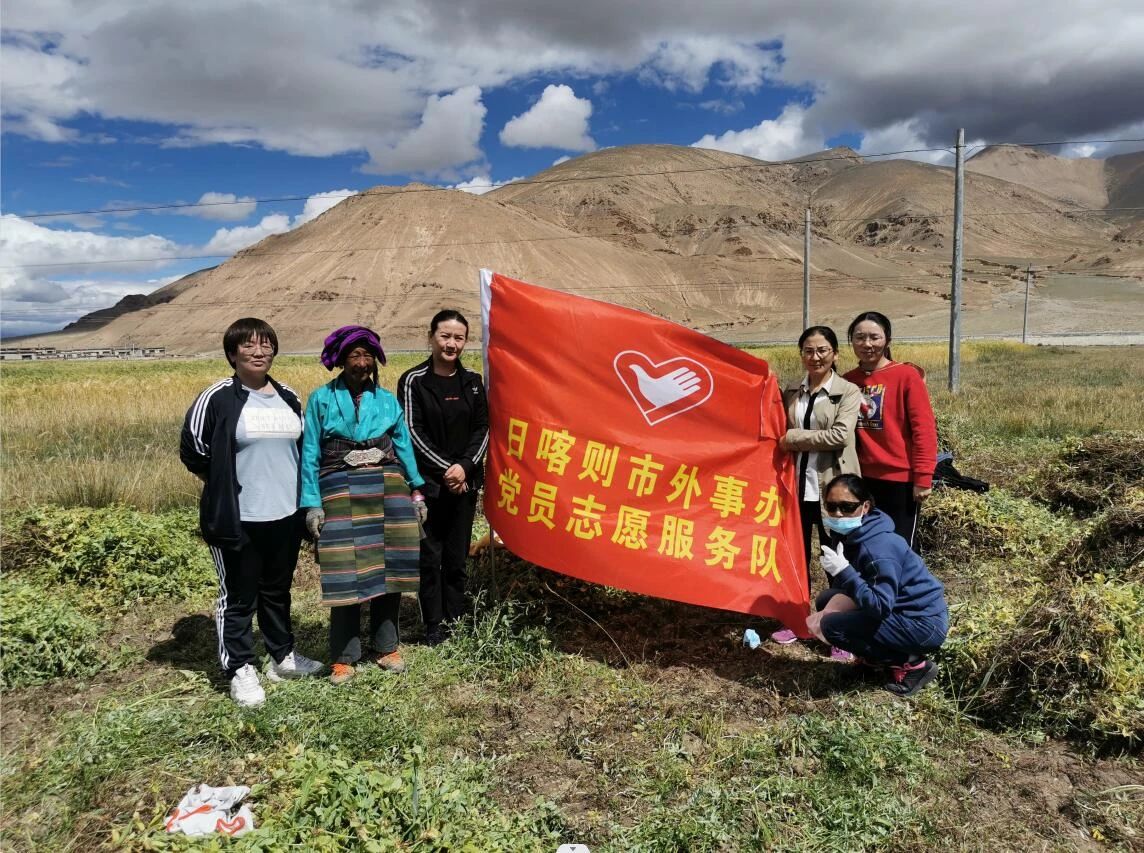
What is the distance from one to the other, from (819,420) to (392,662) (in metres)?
2.98

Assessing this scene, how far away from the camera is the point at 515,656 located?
14.0 ft

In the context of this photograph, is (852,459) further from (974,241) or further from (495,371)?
(974,241)

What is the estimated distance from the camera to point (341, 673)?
4.07 meters

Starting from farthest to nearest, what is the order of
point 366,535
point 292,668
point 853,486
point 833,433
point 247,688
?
point 292,668, point 833,433, point 366,535, point 247,688, point 853,486

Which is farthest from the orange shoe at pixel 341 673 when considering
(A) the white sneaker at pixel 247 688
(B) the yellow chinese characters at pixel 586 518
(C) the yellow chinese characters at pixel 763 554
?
(C) the yellow chinese characters at pixel 763 554

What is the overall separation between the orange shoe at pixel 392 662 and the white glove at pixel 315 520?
35.3 inches

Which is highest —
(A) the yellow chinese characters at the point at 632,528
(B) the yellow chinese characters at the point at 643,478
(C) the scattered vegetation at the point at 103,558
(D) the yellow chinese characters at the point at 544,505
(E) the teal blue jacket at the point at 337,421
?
(E) the teal blue jacket at the point at 337,421

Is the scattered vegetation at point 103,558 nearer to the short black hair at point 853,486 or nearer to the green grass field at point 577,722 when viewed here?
the green grass field at point 577,722

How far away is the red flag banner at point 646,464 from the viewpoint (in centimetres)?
435

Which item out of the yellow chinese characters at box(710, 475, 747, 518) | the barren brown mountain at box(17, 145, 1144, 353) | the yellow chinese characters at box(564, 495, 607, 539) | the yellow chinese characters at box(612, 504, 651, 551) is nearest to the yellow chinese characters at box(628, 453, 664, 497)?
the yellow chinese characters at box(612, 504, 651, 551)

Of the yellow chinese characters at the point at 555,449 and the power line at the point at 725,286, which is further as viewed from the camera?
the power line at the point at 725,286

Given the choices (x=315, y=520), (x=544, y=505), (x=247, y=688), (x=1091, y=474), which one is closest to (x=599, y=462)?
(x=544, y=505)

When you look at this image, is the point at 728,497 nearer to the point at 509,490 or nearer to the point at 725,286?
the point at 509,490

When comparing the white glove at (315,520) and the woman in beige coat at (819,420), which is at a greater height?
the woman in beige coat at (819,420)
